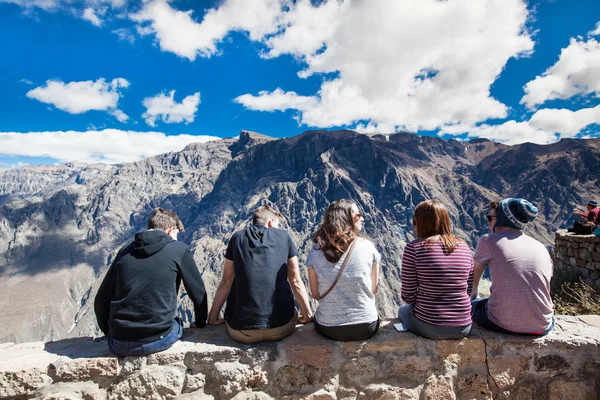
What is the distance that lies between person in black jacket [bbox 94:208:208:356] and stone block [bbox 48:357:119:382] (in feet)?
0.45

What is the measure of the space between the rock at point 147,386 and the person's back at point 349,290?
1.72 meters

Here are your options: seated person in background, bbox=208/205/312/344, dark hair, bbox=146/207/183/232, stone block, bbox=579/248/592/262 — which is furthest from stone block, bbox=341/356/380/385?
stone block, bbox=579/248/592/262

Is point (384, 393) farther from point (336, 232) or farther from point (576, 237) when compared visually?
point (576, 237)

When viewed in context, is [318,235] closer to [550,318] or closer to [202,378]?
[202,378]

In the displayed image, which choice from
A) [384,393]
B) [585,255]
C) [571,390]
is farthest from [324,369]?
[585,255]

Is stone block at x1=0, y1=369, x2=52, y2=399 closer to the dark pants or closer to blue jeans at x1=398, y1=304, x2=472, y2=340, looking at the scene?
the dark pants

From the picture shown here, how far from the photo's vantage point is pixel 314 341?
12.3ft

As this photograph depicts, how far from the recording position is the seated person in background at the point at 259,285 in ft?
12.3

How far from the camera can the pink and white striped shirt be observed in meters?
3.70

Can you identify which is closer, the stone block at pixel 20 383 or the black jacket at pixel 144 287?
the stone block at pixel 20 383

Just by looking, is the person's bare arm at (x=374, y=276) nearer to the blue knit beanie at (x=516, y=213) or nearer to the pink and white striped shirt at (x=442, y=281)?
the pink and white striped shirt at (x=442, y=281)

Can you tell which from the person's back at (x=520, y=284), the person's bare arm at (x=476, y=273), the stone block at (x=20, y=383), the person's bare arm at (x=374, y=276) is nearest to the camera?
the stone block at (x=20, y=383)

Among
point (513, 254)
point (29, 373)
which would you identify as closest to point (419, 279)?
point (513, 254)

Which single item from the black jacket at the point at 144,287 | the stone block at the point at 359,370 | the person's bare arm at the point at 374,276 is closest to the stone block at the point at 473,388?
the stone block at the point at 359,370
